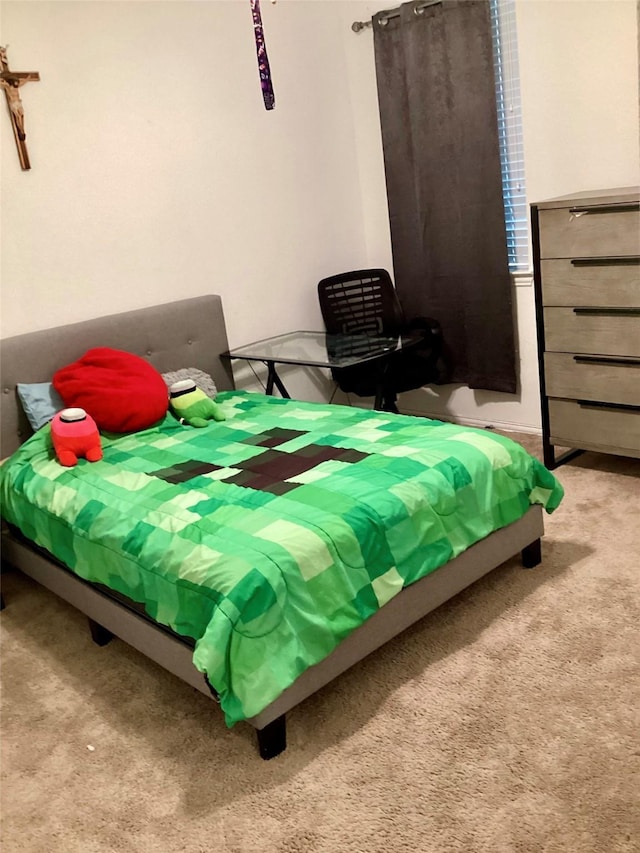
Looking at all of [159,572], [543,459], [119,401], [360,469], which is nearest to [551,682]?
[360,469]

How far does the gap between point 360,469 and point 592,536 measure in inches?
40.4

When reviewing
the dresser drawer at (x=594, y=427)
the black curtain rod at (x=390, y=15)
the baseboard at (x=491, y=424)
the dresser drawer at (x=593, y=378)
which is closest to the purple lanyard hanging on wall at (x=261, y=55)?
the black curtain rod at (x=390, y=15)

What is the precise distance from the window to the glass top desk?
2.24ft

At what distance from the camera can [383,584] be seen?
7.11ft

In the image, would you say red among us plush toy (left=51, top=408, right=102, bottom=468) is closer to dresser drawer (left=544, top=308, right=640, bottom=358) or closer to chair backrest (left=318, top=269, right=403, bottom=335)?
chair backrest (left=318, top=269, right=403, bottom=335)

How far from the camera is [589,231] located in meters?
3.03

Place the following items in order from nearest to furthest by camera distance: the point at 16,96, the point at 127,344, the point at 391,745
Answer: the point at 391,745 < the point at 16,96 < the point at 127,344

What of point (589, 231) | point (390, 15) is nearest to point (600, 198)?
point (589, 231)

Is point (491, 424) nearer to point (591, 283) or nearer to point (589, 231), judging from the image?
point (591, 283)

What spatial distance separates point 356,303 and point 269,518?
231 centimetres

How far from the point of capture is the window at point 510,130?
3.56 m

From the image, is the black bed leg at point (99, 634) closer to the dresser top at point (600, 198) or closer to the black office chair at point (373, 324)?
the black office chair at point (373, 324)

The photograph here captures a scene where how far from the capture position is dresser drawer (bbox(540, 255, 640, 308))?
298cm

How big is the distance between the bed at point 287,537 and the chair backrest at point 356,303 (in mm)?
1061
